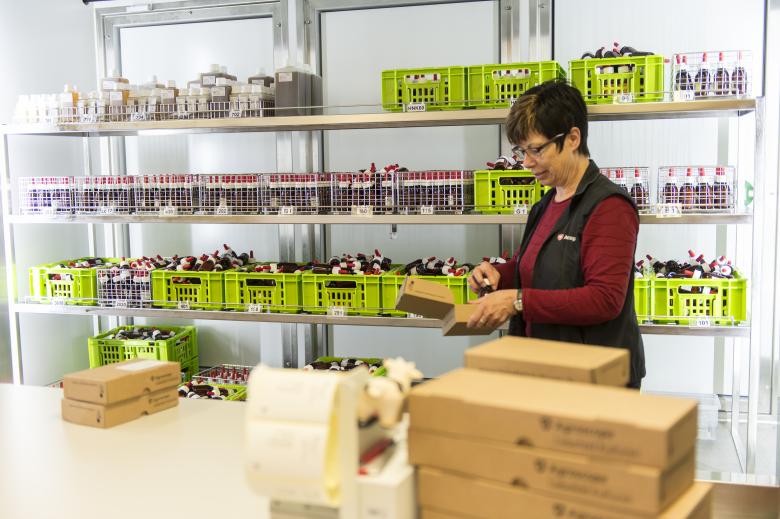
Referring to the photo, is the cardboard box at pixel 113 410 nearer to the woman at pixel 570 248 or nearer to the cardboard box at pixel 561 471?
the woman at pixel 570 248

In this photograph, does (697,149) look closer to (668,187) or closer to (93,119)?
(668,187)

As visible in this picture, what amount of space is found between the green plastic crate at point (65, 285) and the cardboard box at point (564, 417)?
3485 mm

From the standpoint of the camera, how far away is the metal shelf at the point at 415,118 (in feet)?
10.8

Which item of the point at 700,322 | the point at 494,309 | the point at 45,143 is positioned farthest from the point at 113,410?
the point at 45,143

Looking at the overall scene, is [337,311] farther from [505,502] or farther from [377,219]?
[505,502]

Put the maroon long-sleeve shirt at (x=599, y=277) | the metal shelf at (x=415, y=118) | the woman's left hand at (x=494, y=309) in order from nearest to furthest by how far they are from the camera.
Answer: the maroon long-sleeve shirt at (x=599, y=277), the woman's left hand at (x=494, y=309), the metal shelf at (x=415, y=118)

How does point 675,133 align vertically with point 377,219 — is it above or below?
above

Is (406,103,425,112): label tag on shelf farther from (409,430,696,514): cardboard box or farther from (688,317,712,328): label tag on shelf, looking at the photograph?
(409,430,696,514): cardboard box

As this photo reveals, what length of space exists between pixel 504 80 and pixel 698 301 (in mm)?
1420

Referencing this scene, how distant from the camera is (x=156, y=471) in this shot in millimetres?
1818

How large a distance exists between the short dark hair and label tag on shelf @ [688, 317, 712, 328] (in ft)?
5.07

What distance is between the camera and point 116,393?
7.08ft

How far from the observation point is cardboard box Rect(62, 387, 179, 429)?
7.06 feet

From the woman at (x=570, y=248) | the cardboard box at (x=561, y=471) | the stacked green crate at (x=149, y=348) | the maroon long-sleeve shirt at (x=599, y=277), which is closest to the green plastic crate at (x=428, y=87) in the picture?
the woman at (x=570, y=248)
